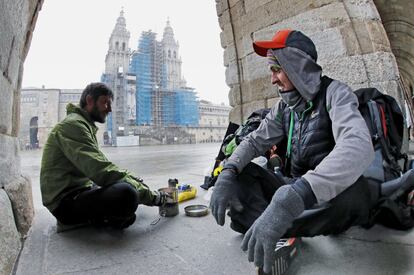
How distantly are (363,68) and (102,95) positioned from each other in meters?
2.34

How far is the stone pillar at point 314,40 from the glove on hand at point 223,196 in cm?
178

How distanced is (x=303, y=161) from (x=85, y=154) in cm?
134

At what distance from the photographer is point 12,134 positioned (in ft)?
6.53

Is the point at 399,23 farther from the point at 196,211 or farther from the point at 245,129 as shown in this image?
the point at 196,211

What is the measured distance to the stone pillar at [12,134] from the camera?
134 cm

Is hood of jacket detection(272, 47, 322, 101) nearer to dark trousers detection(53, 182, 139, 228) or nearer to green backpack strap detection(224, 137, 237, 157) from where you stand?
green backpack strap detection(224, 137, 237, 157)

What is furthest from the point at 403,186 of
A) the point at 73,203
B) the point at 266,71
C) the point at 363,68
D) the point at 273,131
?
the point at 266,71

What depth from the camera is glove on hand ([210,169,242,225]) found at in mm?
1190

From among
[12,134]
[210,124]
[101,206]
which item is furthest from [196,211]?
[210,124]

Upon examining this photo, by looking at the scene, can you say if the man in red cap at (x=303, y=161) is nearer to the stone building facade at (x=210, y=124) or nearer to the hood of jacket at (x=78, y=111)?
the hood of jacket at (x=78, y=111)

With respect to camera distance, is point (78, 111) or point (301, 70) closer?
point (301, 70)

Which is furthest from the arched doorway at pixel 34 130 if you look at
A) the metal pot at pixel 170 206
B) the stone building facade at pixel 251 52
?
the metal pot at pixel 170 206

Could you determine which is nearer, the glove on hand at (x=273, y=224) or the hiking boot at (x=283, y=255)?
the glove on hand at (x=273, y=224)

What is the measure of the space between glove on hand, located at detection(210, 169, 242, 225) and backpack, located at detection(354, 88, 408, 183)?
62 cm
